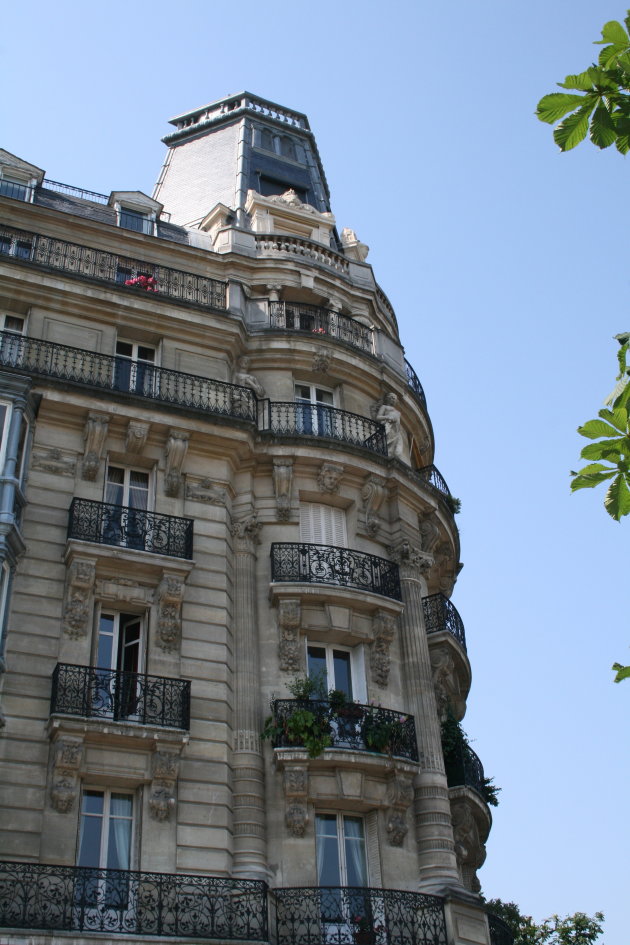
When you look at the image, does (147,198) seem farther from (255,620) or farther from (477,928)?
(477,928)

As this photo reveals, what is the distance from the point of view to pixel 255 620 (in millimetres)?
18750

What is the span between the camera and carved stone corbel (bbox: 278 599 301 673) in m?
18.3

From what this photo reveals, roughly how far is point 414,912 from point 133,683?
5.50 meters

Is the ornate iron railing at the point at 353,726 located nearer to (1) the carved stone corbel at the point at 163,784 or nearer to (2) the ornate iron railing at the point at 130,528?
(1) the carved stone corbel at the point at 163,784

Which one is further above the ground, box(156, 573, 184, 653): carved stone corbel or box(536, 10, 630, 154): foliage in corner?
box(156, 573, 184, 653): carved stone corbel

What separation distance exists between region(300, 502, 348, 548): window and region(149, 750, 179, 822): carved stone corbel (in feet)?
17.9

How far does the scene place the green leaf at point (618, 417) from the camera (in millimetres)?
6328

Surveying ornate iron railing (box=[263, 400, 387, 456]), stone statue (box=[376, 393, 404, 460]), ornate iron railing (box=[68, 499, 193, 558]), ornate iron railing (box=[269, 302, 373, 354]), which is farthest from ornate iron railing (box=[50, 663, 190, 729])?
ornate iron railing (box=[269, 302, 373, 354])

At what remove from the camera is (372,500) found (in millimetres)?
20922

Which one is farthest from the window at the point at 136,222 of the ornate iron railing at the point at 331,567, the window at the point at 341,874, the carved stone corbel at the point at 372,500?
the window at the point at 341,874

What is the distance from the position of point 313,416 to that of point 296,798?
789 cm

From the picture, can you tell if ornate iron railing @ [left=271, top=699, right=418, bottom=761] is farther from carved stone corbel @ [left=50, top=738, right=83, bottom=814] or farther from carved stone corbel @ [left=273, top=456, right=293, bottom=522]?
carved stone corbel @ [left=273, top=456, right=293, bottom=522]

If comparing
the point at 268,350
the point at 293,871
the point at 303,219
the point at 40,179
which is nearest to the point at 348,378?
the point at 268,350

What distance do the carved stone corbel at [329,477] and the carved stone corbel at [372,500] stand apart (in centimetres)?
65
